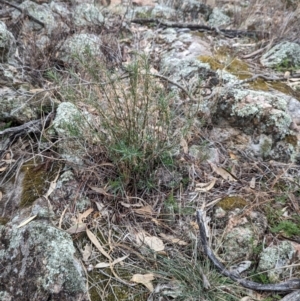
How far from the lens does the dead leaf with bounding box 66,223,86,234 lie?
153 centimetres

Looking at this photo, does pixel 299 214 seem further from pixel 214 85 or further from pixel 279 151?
pixel 214 85

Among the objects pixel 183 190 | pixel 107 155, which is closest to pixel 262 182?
pixel 183 190

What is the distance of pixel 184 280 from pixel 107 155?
67 centimetres

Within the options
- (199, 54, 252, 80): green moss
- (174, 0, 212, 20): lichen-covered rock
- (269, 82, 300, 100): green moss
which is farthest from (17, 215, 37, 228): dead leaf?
(174, 0, 212, 20): lichen-covered rock

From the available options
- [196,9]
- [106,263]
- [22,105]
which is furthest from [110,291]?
[196,9]

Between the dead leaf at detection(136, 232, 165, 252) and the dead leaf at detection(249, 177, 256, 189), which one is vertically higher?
the dead leaf at detection(249, 177, 256, 189)

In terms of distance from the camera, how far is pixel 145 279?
144 centimetres

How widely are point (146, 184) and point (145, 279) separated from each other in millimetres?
453

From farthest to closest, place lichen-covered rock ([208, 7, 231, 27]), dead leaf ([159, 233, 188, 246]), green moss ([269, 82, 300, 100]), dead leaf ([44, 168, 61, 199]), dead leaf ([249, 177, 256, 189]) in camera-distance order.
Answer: lichen-covered rock ([208, 7, 231, 27]), green moss ([269, 82, 300, 100]), dead leaf ([249, 177, 256, 189]), dead leaf ([44, 168, 61, 199]), dead leaf ([159, 233, 188, 246])

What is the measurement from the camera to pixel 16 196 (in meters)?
1.70

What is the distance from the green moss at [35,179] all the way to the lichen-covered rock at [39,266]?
200 millimetres

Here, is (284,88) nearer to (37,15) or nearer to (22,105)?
(22,105)

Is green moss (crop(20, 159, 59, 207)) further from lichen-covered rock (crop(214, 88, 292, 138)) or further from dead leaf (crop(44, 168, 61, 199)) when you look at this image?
lichen-covered rock (crop(214, 88, 292, 138))

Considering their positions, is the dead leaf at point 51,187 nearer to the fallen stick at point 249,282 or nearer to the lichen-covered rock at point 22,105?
the lichen-covered rock at point 22,105
